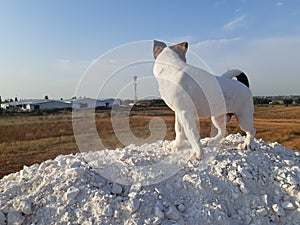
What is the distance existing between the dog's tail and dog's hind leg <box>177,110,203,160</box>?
4.06 feet

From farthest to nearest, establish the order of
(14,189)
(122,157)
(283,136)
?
(283,136), (122,157), (14,189)

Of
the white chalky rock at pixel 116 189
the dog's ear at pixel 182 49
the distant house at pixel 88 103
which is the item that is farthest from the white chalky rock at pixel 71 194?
the dog's ear at pixel 182 49

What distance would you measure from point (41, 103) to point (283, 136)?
140ft

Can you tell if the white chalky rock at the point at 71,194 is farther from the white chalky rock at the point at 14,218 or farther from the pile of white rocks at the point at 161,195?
the white chalky rock at the point at 14,218

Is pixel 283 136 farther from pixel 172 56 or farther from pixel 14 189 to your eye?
pixel 14 189

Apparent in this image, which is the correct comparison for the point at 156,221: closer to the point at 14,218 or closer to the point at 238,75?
the point at 14,218

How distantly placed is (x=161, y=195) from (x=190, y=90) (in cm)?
146

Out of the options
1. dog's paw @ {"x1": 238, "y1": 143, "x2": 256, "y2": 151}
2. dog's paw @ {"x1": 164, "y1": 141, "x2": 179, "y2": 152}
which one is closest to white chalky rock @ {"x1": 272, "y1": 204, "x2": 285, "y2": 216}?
dog's paw @ {"x1": 238, "y1": 143, "x2": 256, "y2": 151}

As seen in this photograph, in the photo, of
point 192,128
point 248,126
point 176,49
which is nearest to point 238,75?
point 248,126

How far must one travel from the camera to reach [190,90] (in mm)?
4113

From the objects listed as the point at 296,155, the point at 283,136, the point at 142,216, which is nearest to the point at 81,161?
the point at 142,216

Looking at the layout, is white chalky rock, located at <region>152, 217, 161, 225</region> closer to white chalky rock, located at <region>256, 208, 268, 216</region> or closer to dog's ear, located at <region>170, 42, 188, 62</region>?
white chalky rock, located at <region>256, 208, 268, 216</region>

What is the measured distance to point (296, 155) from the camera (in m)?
5.14

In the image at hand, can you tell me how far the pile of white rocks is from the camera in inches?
129
